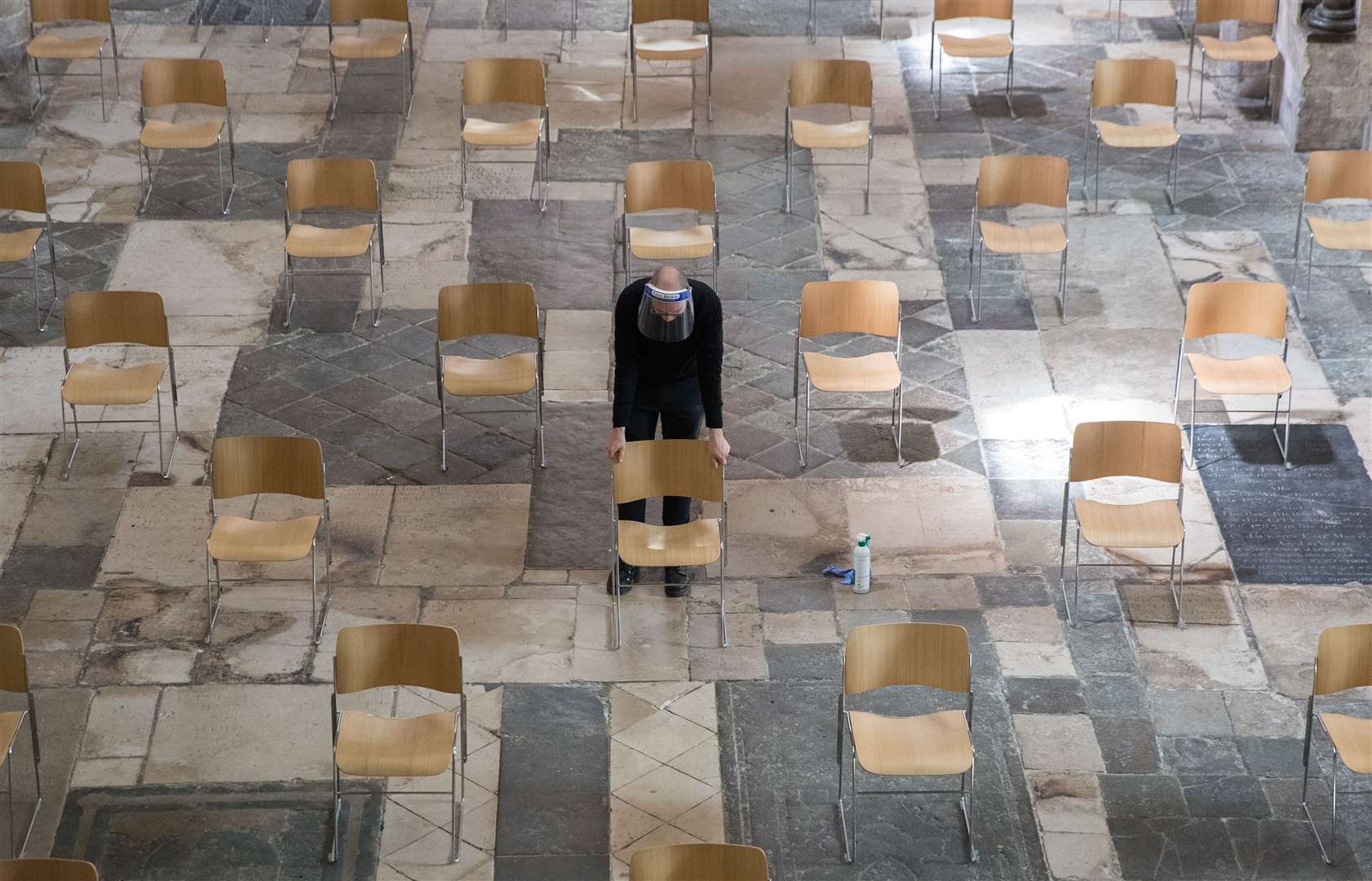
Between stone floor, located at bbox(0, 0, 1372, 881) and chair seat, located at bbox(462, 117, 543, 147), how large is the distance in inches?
16.5

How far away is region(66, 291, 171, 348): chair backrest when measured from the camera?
8.27 m

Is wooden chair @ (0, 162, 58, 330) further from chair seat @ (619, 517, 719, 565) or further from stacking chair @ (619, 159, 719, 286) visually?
chair seat @ (619, 517, 719, 565)

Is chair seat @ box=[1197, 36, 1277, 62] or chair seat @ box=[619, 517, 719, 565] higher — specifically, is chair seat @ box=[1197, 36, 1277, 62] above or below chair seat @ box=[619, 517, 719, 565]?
above

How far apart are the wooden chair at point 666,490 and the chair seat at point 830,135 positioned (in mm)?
3651

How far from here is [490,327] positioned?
8391mm

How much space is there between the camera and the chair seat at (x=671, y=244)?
9391mm

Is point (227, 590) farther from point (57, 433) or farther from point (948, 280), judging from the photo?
point (948, 280)

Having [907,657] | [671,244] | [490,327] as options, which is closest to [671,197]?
[671,244]

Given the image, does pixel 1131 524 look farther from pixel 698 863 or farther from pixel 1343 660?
pixel 698 863

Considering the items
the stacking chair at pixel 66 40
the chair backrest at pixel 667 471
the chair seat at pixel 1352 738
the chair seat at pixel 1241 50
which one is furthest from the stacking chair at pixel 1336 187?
the stacking chair at pixel 66 40

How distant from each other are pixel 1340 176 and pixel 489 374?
4.96 meters

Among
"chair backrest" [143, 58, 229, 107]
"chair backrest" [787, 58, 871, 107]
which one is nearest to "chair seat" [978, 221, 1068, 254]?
"chair backrest" [787, 58, 871, 107]

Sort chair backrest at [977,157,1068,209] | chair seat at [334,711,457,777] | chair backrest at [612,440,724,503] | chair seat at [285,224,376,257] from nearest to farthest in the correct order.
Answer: chair seat at [334,711,457,777]
chair backrest at [612,440,724,503]
chair seat at [285,224,376,257]
chair backrest at [977,157,1068,209]

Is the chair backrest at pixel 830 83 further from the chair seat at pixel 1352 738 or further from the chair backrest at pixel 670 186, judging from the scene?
the chair seat at pixel 1352 738
